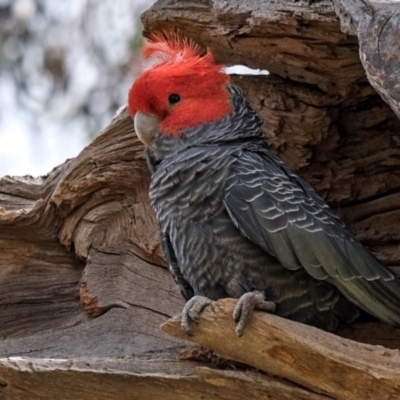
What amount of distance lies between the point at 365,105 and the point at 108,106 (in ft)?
8.68

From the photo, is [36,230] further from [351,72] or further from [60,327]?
[351,72]

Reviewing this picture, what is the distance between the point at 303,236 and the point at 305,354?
17.9 inches

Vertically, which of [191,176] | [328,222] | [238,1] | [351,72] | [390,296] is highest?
[238,1]

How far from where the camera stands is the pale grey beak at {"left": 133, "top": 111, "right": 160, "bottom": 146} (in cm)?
282

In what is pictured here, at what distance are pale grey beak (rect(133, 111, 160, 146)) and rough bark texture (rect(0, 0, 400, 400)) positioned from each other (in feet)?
0.94

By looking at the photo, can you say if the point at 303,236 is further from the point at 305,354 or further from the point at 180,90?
the point at 180,90

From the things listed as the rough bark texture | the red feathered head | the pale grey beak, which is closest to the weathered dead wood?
the rough bark texture

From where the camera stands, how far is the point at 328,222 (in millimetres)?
2543

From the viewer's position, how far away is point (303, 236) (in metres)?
2.47

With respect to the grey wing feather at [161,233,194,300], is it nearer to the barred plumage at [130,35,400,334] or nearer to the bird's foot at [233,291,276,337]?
the barred plumage at [130,35,400,334]

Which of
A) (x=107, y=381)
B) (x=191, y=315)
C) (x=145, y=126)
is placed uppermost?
(x=145, y=126)

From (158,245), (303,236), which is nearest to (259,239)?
(303,236)

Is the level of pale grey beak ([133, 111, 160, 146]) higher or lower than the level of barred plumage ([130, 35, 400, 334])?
higher

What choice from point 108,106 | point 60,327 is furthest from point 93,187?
point 108,106
